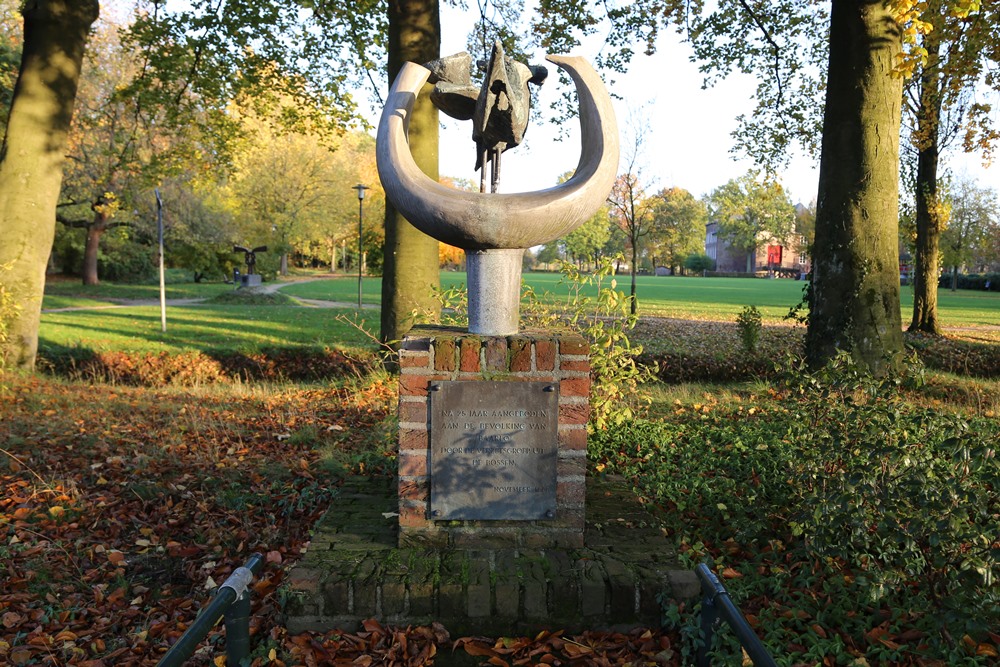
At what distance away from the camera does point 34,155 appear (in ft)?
29.1

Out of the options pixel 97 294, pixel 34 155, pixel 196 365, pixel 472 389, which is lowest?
pixel 196 365

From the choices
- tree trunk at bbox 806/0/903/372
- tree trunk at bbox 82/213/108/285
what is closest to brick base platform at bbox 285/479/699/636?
tree trunk at bbox 806/0/903/372

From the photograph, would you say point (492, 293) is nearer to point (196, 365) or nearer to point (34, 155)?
point (196, 365)

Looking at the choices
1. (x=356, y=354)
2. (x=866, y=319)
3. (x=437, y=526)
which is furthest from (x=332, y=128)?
(x=437, y=526)

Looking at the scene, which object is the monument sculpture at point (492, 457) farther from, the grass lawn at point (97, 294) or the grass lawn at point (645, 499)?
the grass lawn at point (97, 294)

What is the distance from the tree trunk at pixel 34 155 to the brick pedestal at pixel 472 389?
8.27 metres

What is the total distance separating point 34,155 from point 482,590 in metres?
9.55

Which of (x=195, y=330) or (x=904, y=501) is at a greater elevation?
(x=904, y=501)

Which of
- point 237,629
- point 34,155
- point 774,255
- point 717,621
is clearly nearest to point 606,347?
point 717,621

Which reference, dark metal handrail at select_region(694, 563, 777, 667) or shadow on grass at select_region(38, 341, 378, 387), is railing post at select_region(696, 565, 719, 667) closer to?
dark metal handrail at select_region(694, 563, 777, 667)

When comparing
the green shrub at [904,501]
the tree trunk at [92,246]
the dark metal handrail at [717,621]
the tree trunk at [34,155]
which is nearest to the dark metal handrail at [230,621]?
the dark metal handrail at [717,621]

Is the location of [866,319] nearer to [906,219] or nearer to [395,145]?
[395,145]

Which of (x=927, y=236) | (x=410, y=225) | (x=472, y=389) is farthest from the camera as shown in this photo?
(x=927, y=236)

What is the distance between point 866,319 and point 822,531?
5.26 metres
